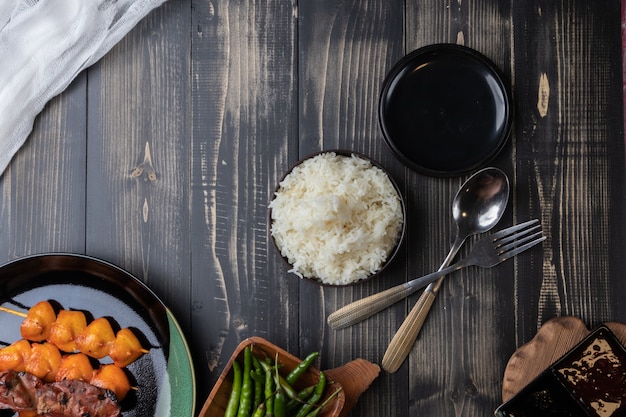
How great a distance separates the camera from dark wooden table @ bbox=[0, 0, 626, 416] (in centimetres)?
160

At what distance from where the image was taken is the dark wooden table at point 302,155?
160 centimetres

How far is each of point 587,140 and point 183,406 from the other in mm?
1245

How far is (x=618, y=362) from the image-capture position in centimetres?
148

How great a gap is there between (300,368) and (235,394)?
17 centimetres

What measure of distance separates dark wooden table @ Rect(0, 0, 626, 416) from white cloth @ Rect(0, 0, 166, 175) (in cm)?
4

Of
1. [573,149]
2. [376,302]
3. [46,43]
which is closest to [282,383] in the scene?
[376,302]

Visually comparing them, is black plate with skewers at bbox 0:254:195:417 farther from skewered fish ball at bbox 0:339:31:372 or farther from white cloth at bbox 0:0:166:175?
white cloth at bbox 0:0:166:175

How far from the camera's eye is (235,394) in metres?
1.50

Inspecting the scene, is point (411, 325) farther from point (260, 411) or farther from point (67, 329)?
point (67, 329)

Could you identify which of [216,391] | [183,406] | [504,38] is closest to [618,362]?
[504,38]

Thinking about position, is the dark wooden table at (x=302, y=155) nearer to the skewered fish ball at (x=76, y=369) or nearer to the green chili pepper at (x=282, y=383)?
the green chili pepper at (x=282, y=383)

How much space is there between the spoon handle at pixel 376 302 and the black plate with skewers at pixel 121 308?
40cm

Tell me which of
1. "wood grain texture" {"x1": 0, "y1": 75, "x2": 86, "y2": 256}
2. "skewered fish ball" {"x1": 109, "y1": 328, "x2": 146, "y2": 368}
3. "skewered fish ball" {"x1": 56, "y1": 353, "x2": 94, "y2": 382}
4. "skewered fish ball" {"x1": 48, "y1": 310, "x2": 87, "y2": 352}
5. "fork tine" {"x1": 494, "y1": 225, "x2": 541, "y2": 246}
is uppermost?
"wood grain texture" {"x1": 0, "y1": 75, "x2": 86, "y2": 256}

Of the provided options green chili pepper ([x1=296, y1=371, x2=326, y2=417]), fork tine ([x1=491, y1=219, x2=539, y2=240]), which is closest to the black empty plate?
fork tine ([x1=491, y1=219, x2=539, y2=240])
